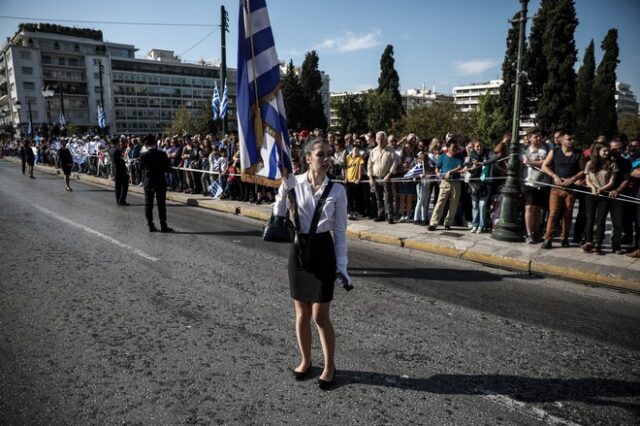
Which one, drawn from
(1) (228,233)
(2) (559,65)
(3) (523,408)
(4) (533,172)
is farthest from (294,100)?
(3) (523,408)

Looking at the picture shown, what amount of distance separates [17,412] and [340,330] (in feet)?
8.97

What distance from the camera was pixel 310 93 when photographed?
69125 mm

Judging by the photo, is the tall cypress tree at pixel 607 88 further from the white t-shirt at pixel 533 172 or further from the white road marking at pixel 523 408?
the white road marking at pixel 523 408

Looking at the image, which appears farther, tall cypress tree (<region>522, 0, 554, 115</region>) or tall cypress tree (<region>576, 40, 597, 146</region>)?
tall cypress tree (<region>576, 40, 597, 146</region>)

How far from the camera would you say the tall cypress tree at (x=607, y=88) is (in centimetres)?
4138

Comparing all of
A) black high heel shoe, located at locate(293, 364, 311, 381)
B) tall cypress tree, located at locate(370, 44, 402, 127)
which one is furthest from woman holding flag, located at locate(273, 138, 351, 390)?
tall cypress tree, located at locate(370, 44, 402, 127)

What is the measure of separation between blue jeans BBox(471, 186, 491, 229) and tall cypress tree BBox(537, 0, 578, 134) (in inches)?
1293

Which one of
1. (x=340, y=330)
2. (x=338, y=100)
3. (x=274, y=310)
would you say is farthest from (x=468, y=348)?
(x=338, y=100)

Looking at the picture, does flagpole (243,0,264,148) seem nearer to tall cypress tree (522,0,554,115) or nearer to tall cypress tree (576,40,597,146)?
tall cypress tree (522,0,554,115)

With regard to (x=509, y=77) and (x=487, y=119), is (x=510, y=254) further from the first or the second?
(x=487, y=119)

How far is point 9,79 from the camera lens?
81000mm

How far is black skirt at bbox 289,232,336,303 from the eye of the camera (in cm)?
297

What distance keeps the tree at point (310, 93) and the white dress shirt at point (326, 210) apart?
66.3 metres

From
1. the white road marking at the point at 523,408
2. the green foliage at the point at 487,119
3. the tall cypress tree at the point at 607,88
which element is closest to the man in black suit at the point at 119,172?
the white road marking at the point at 523,408
